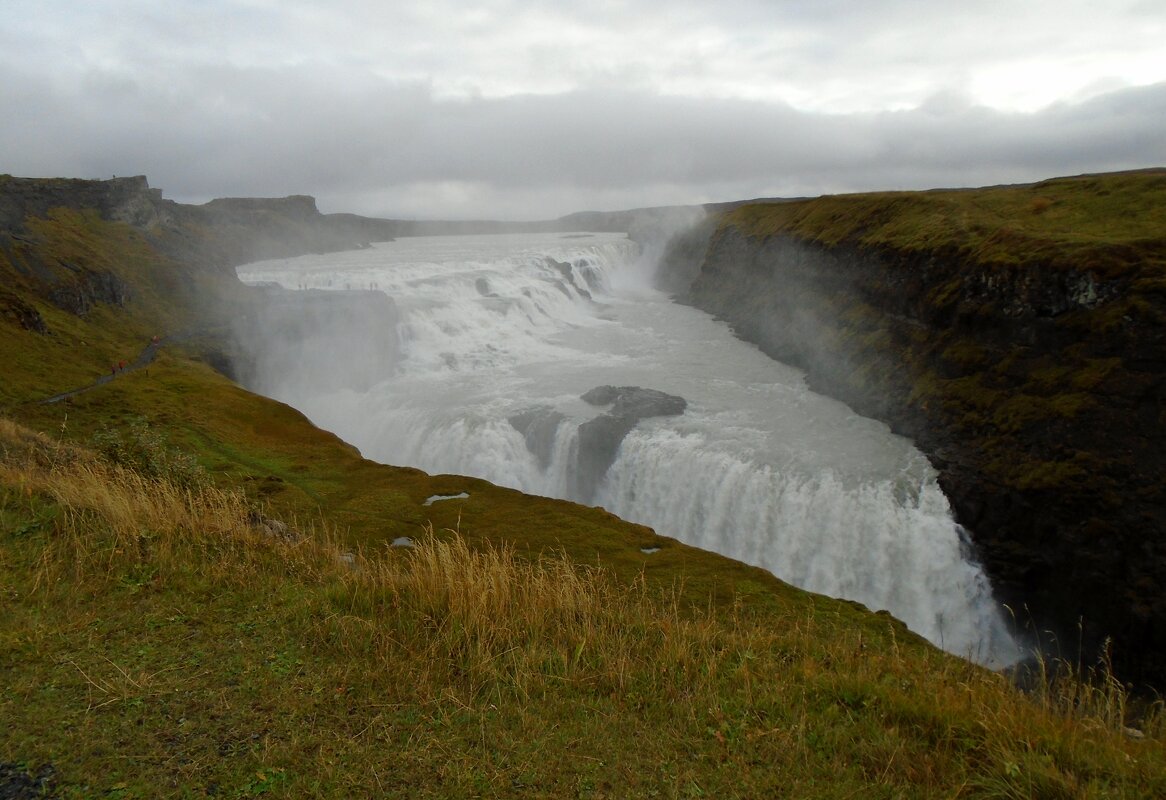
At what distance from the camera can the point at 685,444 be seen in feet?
102

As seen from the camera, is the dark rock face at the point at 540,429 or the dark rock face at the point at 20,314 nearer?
the dark rock face at the point at 540,429

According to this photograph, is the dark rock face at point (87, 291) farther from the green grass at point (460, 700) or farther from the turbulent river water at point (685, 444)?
the green grass at point (460, 700)

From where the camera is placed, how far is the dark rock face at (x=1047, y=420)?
21.5m

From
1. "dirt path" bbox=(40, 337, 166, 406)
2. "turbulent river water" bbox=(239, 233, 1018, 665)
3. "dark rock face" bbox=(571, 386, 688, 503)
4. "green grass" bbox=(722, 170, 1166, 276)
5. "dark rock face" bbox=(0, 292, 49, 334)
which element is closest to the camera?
"turbulent river water" bbox=(239, 233, 1018, 665)

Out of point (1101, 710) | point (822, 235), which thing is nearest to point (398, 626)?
point (1101, 710)

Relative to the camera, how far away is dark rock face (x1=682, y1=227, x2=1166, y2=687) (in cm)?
2147

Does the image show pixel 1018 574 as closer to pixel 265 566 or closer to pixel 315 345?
pixel 265 566


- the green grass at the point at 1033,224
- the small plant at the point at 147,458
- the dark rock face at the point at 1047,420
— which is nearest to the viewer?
the small plant at the point at 147,458

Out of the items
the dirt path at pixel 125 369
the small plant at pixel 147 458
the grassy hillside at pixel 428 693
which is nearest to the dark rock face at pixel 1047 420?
the grassy hillside at pixel 428 693

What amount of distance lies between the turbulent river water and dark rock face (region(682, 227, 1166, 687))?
164 cm

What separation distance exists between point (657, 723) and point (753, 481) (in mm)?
23311

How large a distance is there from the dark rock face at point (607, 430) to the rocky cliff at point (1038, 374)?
1072 cm

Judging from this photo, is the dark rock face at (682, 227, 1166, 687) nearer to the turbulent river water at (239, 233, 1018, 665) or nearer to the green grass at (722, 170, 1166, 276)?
the green grass at (722, 170, 1166, 276)

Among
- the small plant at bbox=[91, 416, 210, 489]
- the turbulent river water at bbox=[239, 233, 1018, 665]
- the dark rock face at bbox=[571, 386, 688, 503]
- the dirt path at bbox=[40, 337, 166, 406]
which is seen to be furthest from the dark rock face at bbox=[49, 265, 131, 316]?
the small plant at bbox=[91, 416, 210, 489]
